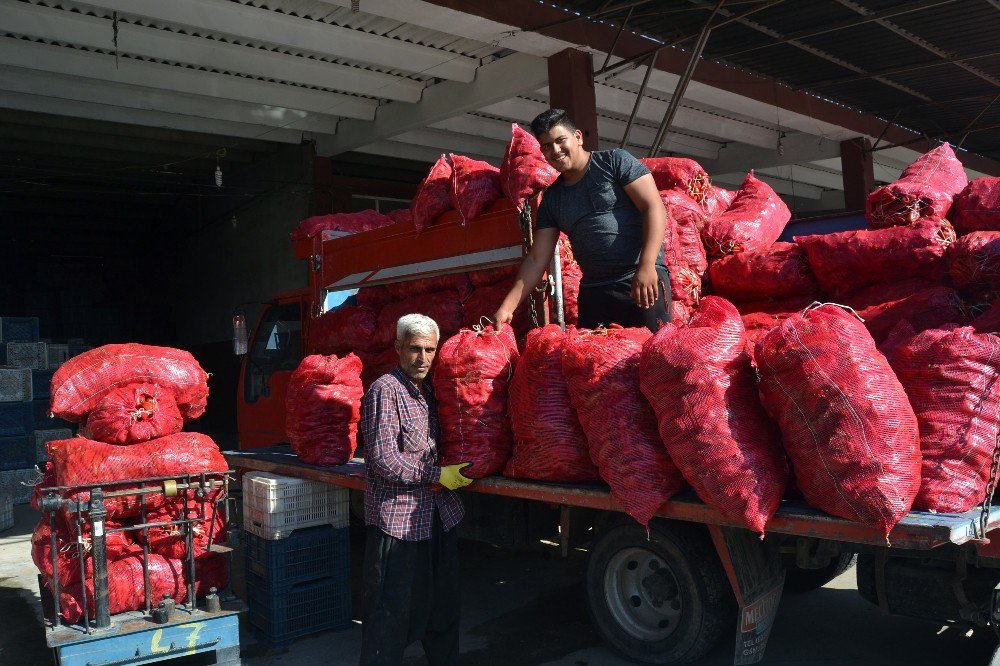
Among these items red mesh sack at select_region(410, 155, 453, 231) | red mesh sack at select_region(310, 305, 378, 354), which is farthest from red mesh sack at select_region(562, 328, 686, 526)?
red mesh sack at select_region(310, 305, 378, 354)

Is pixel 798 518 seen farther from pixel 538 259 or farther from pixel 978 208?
pixel 978 208

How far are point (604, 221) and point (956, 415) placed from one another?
1.86m

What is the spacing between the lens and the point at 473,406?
13.7 feet

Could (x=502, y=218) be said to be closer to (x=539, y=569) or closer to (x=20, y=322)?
(x=539, y=569)


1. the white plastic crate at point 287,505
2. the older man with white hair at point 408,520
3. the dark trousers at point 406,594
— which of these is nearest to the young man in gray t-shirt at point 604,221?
the older man with white hair at point 408,520

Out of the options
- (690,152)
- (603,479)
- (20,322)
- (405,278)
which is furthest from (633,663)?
(690,152)

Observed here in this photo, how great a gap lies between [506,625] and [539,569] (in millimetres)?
1246

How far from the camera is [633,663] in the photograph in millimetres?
4320

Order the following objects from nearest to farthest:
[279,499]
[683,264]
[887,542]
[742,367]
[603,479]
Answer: [887,542]
[742,367]
[603,479]
[279,499]
[683,264]

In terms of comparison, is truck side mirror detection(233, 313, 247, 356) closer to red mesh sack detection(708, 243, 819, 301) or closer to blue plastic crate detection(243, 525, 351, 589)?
blue plastic crate detection(243, 525, 351, 589)

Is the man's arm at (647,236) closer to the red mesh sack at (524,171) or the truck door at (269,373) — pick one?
the red mesh sack at (524,171)

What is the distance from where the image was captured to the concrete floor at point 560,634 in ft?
14.5

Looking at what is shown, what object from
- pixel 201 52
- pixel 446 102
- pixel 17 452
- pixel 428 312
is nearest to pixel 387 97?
pixel 446 102

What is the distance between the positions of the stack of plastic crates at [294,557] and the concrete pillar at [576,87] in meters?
6.26
